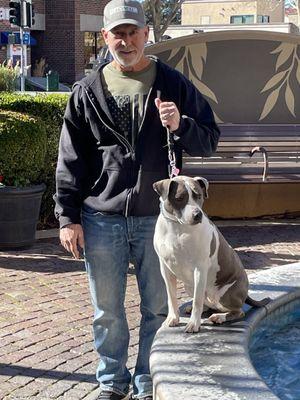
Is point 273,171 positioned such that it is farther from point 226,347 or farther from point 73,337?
point 226,347

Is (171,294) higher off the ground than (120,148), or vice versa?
(120,148)

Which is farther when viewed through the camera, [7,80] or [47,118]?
[7,80]

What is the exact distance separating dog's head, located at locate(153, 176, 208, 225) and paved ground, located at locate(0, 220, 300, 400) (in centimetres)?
147

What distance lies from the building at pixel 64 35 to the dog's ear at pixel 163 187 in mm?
39165

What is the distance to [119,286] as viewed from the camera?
12.4 ft

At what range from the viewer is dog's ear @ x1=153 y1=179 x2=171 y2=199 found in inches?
130

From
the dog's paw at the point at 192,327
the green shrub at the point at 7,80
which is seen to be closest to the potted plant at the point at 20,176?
the dog's paw at the point at 192,327

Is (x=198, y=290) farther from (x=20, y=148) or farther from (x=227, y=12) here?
(x=227, y=12)

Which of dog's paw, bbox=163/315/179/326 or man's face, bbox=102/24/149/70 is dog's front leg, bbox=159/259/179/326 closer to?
dog's paw, bbox=163/315/179/326

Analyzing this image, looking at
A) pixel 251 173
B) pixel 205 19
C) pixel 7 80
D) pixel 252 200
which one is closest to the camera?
pixel 251 173

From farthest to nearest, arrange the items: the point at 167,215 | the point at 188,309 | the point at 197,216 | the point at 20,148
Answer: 1. the point at 20,148
2. the point at 188,309
3. the point at 167,215
4. the point at 197,216

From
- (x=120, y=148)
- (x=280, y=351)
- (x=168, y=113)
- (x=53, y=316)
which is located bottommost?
(x=53, y=316)

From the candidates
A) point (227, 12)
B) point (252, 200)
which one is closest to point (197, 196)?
point (252, 200)

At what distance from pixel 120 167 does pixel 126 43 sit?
59 centimetres
